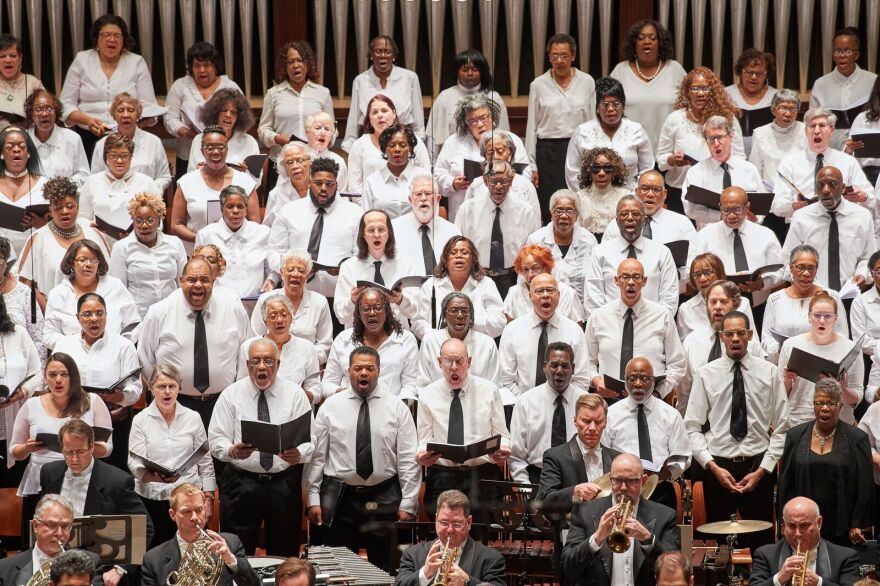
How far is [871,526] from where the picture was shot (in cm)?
631

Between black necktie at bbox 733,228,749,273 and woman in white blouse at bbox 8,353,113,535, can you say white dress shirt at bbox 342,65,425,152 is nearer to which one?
black necktie at bbox 733,228,749,273

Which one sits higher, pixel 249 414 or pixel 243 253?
pixel 243 253

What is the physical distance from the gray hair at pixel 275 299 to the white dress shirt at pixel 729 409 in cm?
179

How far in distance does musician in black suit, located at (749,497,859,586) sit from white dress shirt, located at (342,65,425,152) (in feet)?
12.6

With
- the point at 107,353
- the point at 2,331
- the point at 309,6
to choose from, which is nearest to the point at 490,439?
the point at 107,353

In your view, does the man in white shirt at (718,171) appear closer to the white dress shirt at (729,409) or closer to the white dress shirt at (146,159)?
the white dress shirt at (729,409)

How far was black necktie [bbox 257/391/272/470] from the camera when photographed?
6.34m

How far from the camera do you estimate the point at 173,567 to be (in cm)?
557

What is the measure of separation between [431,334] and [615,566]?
1595 millimetres

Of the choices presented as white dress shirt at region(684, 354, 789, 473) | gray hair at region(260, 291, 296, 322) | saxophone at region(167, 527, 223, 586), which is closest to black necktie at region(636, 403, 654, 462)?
white dress shirt at region(684, 354, 789, 473)

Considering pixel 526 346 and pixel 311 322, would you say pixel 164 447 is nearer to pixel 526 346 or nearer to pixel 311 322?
pixel 311 322

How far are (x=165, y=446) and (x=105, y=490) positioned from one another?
0.35 meters

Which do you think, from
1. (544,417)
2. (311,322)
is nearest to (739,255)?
(544,417)

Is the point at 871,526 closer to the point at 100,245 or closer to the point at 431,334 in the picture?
the point at 431,334
